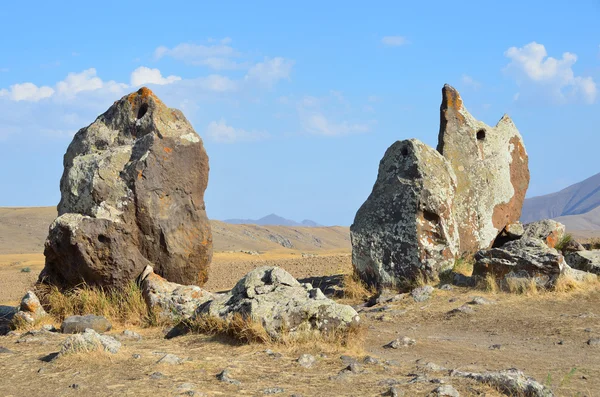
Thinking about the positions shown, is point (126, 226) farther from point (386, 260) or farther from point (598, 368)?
point (598, 368)

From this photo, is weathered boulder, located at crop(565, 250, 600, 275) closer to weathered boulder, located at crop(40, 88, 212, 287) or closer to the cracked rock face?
the cracked rock face

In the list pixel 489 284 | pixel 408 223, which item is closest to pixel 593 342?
pixel 489 284

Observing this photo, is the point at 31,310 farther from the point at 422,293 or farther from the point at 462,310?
the point at 462,310

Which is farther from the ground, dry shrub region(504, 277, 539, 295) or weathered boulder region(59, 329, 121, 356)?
dry shrub region(504, 277, 539, 295)

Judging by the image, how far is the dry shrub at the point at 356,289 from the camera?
13.1m

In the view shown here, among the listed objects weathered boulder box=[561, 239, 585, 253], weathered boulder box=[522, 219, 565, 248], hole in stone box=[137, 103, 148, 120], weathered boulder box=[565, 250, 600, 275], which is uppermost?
hole in stone box=[137, 103, 148, 120]

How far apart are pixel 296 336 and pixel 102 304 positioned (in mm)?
4121

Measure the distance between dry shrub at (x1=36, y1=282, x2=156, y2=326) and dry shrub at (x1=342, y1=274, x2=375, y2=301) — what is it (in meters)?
4.35

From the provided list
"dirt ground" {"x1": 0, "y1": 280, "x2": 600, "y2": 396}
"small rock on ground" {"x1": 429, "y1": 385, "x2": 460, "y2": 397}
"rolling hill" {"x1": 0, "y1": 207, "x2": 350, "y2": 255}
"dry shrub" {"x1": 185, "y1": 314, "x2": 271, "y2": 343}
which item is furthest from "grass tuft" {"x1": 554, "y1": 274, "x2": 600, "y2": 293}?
"rolling hill" {"x1": 0, "y1": 207, "x2": 350, "y2": 255}

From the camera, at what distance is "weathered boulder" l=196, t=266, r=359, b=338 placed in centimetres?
795

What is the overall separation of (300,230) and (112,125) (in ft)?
256

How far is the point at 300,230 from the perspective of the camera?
295 feet

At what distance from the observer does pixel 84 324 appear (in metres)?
9.40

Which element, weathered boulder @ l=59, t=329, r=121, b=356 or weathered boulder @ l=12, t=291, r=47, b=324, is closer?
weathered boulder @ l=59, t=329, r=121, b=356
